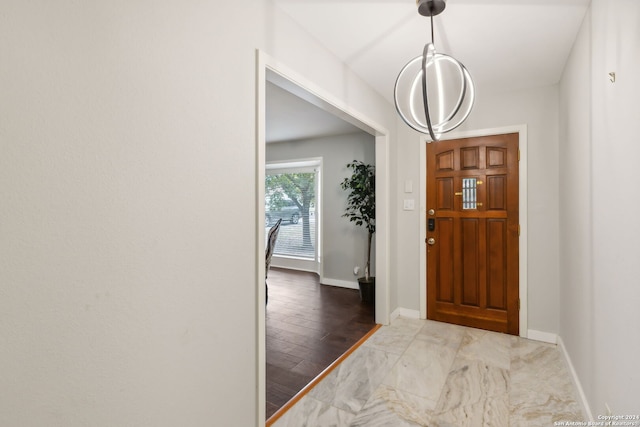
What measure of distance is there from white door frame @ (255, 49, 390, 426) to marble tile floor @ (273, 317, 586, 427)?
44 centimetres

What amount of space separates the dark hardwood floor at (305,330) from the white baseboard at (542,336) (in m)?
1.46

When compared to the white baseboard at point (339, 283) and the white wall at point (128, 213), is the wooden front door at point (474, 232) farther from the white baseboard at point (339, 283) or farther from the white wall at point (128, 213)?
the white wall at point (128, 213)

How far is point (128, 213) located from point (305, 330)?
7.84 ft

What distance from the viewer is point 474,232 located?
3172 millimetres

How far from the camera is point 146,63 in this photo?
1151 mm

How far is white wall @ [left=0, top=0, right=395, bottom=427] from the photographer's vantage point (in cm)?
87

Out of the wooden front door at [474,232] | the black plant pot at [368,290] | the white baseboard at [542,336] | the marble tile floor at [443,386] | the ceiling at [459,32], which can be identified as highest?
the ceiling at [459,32]

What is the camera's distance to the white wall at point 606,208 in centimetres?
118

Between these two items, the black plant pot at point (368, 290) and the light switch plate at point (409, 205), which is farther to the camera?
the black plant pot at point (368, 290)

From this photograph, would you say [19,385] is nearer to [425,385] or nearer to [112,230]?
[112,230]

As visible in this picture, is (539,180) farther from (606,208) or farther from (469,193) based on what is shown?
(606,208)

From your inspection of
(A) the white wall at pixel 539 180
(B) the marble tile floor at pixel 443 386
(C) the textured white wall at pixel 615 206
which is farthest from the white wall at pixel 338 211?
(C) the textured white wall at pixel 615 206

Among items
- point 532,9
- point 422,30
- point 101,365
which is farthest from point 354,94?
point 101,365

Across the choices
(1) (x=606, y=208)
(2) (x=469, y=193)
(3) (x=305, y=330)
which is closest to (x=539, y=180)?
(2) (x=469, y=193)
